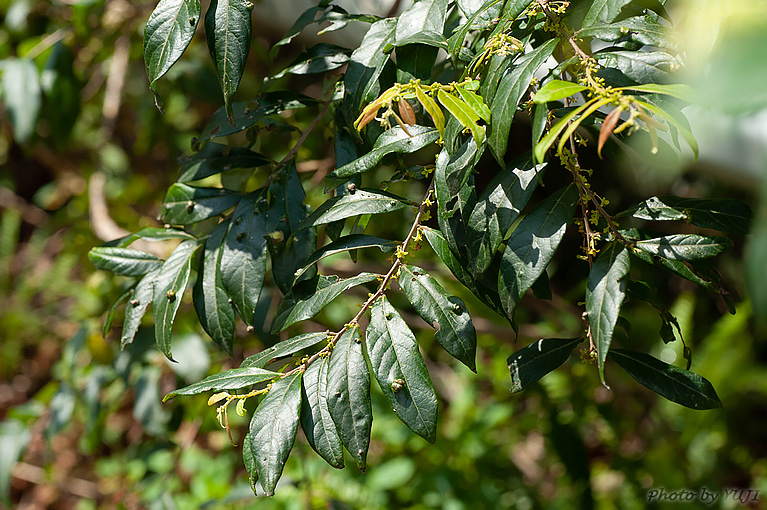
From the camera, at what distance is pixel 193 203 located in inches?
34.4

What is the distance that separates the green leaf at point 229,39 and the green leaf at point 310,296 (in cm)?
22

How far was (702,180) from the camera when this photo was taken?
75.7 inches

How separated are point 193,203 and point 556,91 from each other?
1.87 ft

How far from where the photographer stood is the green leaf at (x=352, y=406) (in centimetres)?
61

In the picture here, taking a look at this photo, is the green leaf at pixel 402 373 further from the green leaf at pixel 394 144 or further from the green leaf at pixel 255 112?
the green leaf at pixel 255 112

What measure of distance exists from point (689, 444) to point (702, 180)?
91 centimetres

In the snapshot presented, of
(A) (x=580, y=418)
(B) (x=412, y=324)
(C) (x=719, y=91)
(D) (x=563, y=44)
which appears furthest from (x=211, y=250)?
(A) (x=580, y=418)

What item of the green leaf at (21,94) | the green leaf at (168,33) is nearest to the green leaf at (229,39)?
the green leaf at (168,33)

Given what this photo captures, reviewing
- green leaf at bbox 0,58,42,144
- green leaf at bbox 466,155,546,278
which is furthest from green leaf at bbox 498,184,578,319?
green leaf at bbox 0,58,42,144

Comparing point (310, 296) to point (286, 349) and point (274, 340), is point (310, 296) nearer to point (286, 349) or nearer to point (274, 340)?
point (286, 349)

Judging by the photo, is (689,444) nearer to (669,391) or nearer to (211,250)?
(669,391)

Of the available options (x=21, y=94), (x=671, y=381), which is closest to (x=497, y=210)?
(x=671, y=381)

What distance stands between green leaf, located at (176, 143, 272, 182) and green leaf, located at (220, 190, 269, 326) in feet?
0.38

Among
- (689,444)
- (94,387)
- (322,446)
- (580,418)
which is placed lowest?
(689,444)
